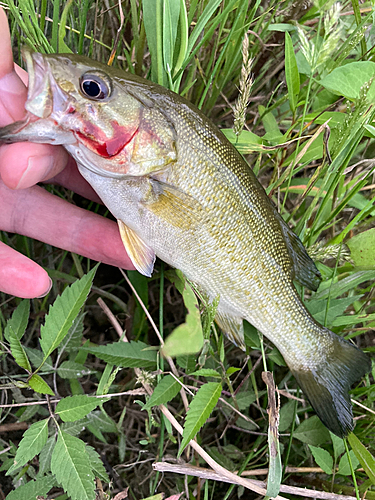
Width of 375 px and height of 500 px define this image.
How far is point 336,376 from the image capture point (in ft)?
6.79

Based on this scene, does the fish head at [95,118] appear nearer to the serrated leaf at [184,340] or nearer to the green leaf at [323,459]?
the serrated leaf at [184,340]

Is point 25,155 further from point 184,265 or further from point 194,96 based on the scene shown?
point 194,96

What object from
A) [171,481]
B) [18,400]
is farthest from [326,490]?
[18,400]

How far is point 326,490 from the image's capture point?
204 centimetres

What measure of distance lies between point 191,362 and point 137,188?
35.1 inches

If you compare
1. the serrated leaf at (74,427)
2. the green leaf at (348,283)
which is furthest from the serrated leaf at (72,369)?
the green leaf at (348,283)

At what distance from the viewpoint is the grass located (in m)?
1.72

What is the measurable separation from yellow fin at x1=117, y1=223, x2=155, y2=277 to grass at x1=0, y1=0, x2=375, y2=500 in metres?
0.22

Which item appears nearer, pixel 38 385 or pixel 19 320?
pixel 38 385

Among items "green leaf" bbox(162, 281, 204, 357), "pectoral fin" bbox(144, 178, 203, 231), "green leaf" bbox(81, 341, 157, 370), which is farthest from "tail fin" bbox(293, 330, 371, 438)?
"green leaf" bbox(162, 281, 204, 357)

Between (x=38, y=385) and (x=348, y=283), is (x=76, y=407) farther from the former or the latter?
(x=348, y=283)

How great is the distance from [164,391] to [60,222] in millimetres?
1043

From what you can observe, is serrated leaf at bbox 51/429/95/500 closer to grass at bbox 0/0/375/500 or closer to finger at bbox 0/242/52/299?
grass at bbox 0/0/375/500

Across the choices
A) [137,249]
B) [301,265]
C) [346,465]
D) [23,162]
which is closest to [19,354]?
[137,249]
